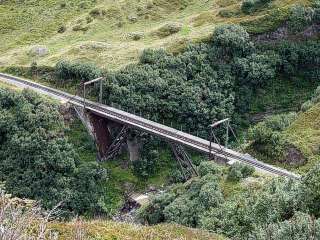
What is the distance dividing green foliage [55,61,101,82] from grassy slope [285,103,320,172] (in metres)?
36.4

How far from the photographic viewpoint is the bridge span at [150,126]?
76.9m

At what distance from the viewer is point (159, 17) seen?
4973 inches

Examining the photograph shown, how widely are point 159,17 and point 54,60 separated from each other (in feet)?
95.2

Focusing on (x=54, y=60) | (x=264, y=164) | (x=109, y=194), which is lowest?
(x=109, y=194)

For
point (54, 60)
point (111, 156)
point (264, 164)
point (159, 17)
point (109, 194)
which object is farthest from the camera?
point (159, 17)

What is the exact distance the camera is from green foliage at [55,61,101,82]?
9919cm

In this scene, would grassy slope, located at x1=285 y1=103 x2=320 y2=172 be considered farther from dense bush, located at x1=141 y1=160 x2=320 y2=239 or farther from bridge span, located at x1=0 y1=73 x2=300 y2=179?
dense bush, located at x1=141 y1=160 x2=320 y2=239

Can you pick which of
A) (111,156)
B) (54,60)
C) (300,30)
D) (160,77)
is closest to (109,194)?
(111,156)

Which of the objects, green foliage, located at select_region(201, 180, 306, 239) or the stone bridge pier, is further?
the stone bridge pier

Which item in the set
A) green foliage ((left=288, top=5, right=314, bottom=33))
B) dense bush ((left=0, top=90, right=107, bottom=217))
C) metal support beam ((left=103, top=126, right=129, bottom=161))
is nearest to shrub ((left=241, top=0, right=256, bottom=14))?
green foliage ((left=288, top=5, right=314, bottom=33))

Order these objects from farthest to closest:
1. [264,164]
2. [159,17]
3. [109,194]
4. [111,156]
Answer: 1. [159,17]
2. [111,156]
3. [109,194]
4. [264,164]

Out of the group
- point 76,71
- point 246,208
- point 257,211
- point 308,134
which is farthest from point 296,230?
point 76,71

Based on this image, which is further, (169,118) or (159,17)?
(159,17)

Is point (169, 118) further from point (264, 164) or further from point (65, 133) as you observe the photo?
point (264, 164)
